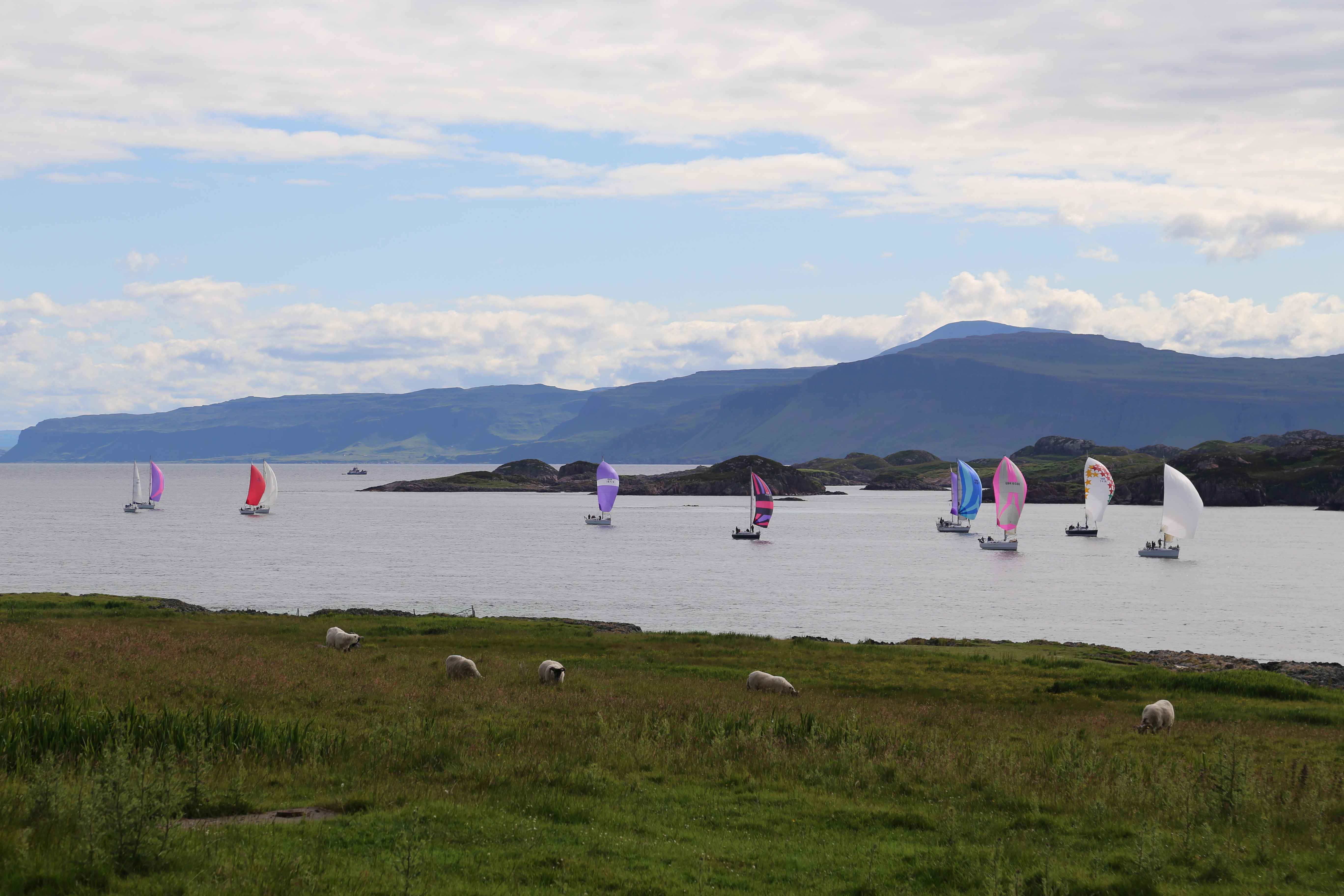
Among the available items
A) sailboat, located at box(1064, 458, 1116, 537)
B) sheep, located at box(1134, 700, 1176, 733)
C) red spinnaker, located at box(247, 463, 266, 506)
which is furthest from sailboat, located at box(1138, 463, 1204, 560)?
red spinnaker, located at box(247, 463, 266, 506)

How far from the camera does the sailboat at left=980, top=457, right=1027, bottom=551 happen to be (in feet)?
443

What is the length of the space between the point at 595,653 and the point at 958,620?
3941 cm

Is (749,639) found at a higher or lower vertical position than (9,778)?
lower

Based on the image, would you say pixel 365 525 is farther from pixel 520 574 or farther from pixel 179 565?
pixel 520 574

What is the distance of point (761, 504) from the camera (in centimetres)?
14125

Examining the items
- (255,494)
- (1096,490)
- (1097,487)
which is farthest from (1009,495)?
(255,494)

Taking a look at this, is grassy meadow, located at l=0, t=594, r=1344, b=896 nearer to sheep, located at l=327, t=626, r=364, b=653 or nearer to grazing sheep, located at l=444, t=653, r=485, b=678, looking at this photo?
grazing sheep, located at l=444, t=653, r=485, b=678

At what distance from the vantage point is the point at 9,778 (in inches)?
552

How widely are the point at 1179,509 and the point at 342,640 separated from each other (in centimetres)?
11606

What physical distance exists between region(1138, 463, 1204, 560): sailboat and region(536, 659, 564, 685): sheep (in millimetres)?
113986

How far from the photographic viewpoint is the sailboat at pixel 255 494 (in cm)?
19488

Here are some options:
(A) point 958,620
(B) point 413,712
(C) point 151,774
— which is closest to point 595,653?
(B) point 413,712

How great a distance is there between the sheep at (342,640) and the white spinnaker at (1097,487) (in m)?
137

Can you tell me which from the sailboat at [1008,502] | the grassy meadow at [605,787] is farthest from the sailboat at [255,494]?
the grassy meadow at [605,787]
